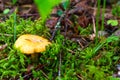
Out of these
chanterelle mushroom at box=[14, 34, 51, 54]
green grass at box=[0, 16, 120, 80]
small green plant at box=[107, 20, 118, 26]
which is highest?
small green plant at box=[107, 20, 118, 26]

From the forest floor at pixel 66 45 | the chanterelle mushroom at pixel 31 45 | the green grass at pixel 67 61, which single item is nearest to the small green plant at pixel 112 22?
the forest floor at pixel 66 45

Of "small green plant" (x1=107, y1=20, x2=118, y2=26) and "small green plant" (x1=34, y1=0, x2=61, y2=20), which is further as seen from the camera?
"small green plant" (x1=107, y1=20, x2=118, y2=26)

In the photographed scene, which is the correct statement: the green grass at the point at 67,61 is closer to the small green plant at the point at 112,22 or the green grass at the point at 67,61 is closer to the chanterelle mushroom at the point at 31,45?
the chanterelle mushroom at the point at 31,45

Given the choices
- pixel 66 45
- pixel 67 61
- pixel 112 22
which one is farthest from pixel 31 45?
pixel 112 22

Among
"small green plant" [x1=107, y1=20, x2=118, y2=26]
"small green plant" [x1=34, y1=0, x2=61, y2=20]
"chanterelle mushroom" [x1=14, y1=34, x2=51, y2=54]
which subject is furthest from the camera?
"small green plant" [x1=107, y1=20, x2=118, y2=26]

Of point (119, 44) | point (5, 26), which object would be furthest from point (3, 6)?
point (119, 44)

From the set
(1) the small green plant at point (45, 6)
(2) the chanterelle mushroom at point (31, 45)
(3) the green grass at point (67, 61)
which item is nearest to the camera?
(1) the small green plant at point (45, 6)

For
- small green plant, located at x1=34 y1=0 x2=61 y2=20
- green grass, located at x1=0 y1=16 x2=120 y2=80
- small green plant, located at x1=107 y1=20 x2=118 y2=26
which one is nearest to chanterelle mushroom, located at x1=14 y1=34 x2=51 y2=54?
green grass, located at x1=0 y1=16 x2=120 y2=80

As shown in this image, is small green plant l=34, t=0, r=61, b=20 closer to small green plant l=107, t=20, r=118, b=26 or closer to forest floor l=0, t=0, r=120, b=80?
forest floor l=0, t=0, r=120, b=80

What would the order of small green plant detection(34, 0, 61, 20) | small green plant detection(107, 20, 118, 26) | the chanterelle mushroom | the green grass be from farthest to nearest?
small green plant detection(107, 20, 118, 26) < the green grass < the chanterelle mushroom < small green plant detection(34, 0, 61, 20)
